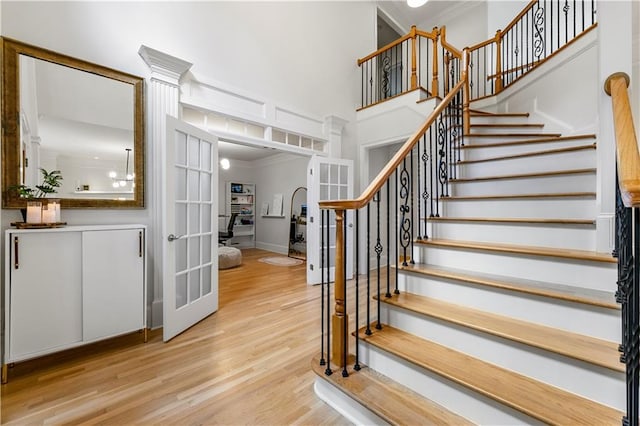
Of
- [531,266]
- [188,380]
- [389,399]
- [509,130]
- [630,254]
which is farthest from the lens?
A: [509,130]

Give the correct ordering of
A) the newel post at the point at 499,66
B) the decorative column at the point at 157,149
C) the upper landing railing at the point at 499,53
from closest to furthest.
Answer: the decorative column at the point at 157,149, the upper landing railing at the point at 499,53, the newel post at the point at 499,66

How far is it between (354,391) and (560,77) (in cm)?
416

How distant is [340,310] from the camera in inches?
64.2

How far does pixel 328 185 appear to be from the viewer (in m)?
4.23

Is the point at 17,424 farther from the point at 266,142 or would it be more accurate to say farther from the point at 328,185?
the point at 328,185

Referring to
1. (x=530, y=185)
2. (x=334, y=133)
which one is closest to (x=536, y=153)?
(x=530, y=185)

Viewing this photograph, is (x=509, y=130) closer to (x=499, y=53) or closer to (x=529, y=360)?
(x=499, y=53)

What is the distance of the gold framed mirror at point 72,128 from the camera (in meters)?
2.01

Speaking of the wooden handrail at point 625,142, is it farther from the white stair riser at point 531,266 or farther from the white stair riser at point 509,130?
the white stair riser at point 509,130

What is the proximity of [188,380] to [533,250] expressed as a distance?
7.86ft

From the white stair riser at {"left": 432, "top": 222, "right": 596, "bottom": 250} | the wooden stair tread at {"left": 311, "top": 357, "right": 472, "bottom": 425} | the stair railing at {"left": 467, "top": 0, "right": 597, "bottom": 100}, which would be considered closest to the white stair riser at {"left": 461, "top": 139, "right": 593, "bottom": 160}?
the white stair riser at {"left": 432, "top": 222, "right": 596, "bottom": 250}

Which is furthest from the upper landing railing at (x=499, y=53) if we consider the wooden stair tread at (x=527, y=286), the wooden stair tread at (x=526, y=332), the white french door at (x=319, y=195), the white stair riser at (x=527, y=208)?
the wooden stair tread at (x=526, y=332)

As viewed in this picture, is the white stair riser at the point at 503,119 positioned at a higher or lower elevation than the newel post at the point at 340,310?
higher

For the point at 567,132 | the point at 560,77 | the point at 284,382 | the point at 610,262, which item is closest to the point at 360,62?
the point at 560,77
